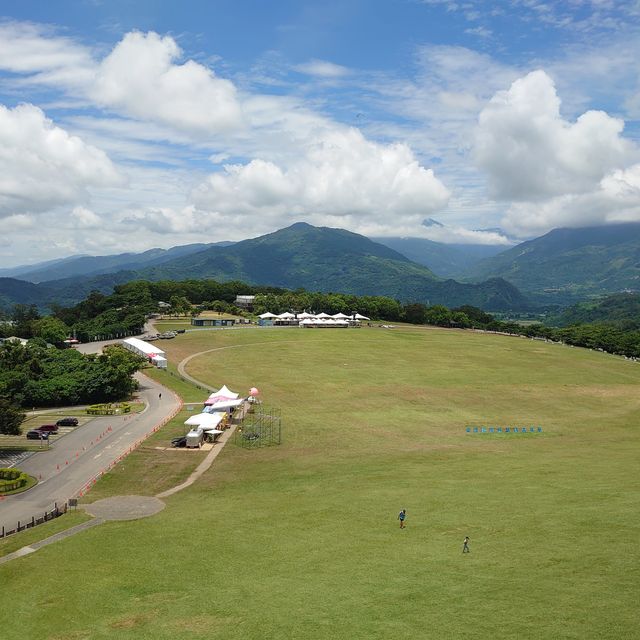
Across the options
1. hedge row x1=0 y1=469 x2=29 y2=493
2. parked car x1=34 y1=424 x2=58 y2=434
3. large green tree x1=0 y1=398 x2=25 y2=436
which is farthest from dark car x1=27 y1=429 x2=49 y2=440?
hedge row x1=0 y1=469 x2=29 y2=493

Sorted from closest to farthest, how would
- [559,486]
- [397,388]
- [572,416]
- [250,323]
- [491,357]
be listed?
[559,486] < [572,416] < [397,388] < [491,357] < [250,323]

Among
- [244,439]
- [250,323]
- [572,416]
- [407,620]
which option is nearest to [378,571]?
[407,620]

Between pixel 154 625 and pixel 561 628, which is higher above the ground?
pixel 561 628

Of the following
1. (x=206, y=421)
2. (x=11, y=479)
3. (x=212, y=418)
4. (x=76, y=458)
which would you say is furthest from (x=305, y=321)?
(x=11, y=479)

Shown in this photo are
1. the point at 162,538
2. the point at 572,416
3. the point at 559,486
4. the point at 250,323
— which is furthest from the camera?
the point at 250,323

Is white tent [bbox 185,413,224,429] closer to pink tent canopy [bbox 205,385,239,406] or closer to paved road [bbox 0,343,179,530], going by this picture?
paved road [bbox 0,343,179,530]

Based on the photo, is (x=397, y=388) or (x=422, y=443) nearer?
(x=422, y=443)

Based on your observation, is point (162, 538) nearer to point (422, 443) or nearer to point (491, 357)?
point (422, 443)

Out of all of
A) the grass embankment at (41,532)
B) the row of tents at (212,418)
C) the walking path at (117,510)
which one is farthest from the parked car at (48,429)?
the grass embankment at (41,532)
